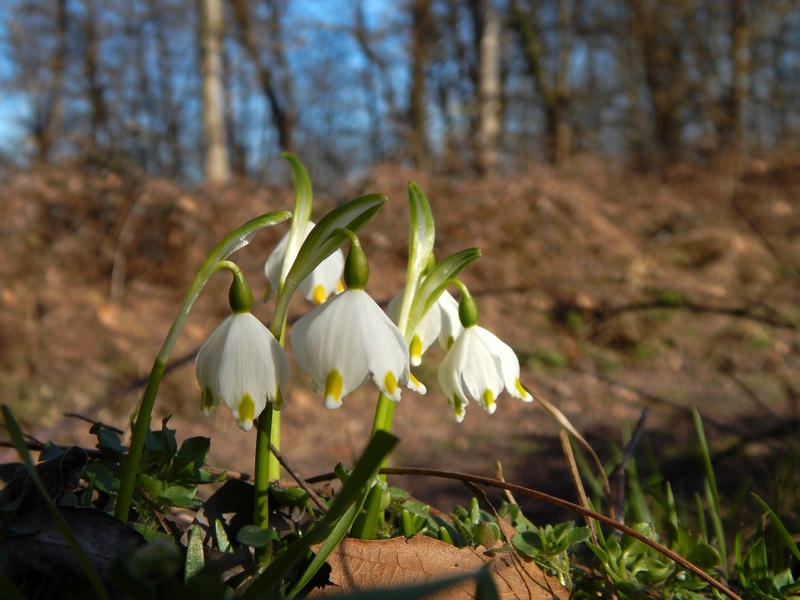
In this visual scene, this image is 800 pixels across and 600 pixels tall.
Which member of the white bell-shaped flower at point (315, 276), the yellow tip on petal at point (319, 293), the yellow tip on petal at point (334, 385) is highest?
the white bell-shaped flower at point (315, 276)

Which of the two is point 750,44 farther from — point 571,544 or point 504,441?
point 571,544

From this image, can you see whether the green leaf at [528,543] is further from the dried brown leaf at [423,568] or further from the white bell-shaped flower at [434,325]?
the white bell-shaped flower at [434,325]

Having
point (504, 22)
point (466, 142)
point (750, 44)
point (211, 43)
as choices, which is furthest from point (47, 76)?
point (750, 44)

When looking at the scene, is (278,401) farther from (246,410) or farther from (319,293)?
(319,293)

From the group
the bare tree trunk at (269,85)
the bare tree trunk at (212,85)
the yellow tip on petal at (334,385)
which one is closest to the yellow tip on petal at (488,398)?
the yellow tip on petal at (334,385)

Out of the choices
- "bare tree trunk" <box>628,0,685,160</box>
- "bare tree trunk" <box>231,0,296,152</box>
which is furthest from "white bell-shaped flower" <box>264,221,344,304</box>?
"bare tree trunk" <box>628,0,685,160</box>

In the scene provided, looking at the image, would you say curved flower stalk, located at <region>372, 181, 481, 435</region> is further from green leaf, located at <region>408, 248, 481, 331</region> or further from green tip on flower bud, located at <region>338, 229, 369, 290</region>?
green tip on flower bud, located at <region>338, 229, 369, 290</region>
